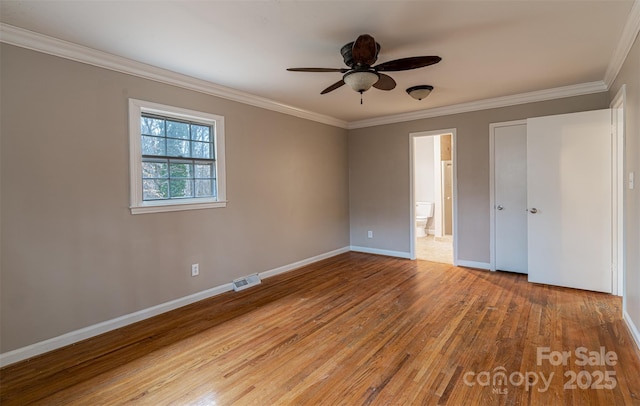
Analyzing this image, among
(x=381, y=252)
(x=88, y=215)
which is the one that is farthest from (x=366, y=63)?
(x=381, y=252)

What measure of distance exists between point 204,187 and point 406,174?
3309mm

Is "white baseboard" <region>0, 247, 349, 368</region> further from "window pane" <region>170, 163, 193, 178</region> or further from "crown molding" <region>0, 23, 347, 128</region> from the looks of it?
"crown molding" <region>0, 23, 347, 128</region>

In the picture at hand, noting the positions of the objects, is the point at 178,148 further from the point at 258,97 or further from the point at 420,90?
the point at 420,90

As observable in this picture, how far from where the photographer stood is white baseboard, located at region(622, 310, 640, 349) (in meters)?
2.39

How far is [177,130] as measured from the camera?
134 inches

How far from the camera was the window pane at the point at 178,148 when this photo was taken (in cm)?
333

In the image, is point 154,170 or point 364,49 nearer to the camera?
point 364,49

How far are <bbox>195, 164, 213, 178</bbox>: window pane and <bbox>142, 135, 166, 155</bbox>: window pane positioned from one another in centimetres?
42

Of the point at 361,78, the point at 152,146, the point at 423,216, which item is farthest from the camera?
the point at 423,216

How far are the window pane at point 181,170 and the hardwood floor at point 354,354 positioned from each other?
4.72 feet

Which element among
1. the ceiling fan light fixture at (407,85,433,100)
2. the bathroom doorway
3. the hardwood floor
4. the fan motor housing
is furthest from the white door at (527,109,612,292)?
the bathroom doorway

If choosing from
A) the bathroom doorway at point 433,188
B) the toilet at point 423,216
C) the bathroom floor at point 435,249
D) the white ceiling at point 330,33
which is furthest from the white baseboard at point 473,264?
Answer: the toilet at point 423,216

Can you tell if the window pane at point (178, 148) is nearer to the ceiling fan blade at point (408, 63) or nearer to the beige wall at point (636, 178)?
the ceiling fan blade at point (408, 63)

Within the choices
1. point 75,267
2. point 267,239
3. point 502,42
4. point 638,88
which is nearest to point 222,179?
point 267,239
